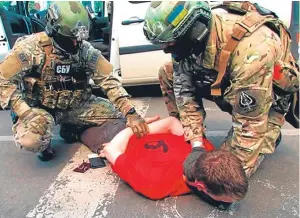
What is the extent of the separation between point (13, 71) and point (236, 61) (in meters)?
1.62

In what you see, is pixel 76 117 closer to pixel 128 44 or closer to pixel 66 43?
pixel 66 43

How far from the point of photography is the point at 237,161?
2074 mm

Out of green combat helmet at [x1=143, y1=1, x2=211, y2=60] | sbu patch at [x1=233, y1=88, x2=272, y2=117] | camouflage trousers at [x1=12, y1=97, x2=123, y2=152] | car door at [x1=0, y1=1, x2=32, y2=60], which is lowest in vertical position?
camouflage trousers at [x1=12, y1=97, x2=123, y2=152]

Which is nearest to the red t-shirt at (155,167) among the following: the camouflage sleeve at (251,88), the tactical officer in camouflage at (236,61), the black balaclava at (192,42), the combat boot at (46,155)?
the tactical officer in camouflage at (236,61)

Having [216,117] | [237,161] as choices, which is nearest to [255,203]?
[237,161]

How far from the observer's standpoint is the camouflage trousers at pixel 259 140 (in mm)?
2371

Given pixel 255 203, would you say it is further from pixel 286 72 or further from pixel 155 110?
pixel 155 110

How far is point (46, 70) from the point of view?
9.87 ft

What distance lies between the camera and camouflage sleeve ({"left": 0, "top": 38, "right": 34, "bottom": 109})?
283cm

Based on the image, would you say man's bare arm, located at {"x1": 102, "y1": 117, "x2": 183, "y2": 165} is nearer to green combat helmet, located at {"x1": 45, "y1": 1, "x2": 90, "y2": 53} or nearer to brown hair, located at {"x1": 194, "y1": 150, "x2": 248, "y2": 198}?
brown hair, located at {"x1": 194, "y1": 150, "x2": 248, "y2": 198}

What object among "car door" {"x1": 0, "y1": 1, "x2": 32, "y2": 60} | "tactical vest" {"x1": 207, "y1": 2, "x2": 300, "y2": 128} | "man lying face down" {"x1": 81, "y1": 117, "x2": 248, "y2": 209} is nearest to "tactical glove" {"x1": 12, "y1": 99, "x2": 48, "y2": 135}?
"man lying face down" {"x1": 81, "y1": 117, "x2": 248, "y2": 209}

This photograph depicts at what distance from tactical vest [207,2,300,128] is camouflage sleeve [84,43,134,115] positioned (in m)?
0.88

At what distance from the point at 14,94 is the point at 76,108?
616mm

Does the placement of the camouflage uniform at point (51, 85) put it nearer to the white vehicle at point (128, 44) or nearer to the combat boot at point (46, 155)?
the combat boot at point (46, 155)
